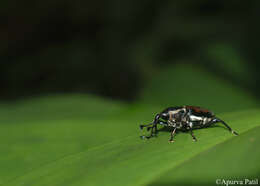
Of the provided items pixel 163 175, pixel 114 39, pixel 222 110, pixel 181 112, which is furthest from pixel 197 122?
pixel 114 39

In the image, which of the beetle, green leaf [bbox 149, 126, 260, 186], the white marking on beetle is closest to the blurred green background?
green leaf [bbox 149, 126, 260, 186]

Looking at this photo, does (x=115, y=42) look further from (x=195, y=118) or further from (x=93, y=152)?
(x=93, y=152)

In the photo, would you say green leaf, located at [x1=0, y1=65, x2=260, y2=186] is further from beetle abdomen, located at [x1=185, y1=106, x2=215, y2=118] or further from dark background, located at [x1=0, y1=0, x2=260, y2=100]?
dark background, located at [x1=0, y1=0, x2=260, y2=100]

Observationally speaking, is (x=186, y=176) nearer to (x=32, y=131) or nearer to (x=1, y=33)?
(x=32, y=131)

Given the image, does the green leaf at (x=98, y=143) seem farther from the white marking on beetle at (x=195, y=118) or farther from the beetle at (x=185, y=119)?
the white marking on beetle at (x=195, y=118)

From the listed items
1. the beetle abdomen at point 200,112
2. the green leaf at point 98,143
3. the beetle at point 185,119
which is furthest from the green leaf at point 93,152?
the beetle abdomen at point 200,112

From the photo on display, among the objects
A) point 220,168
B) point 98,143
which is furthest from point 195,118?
point 220,168
